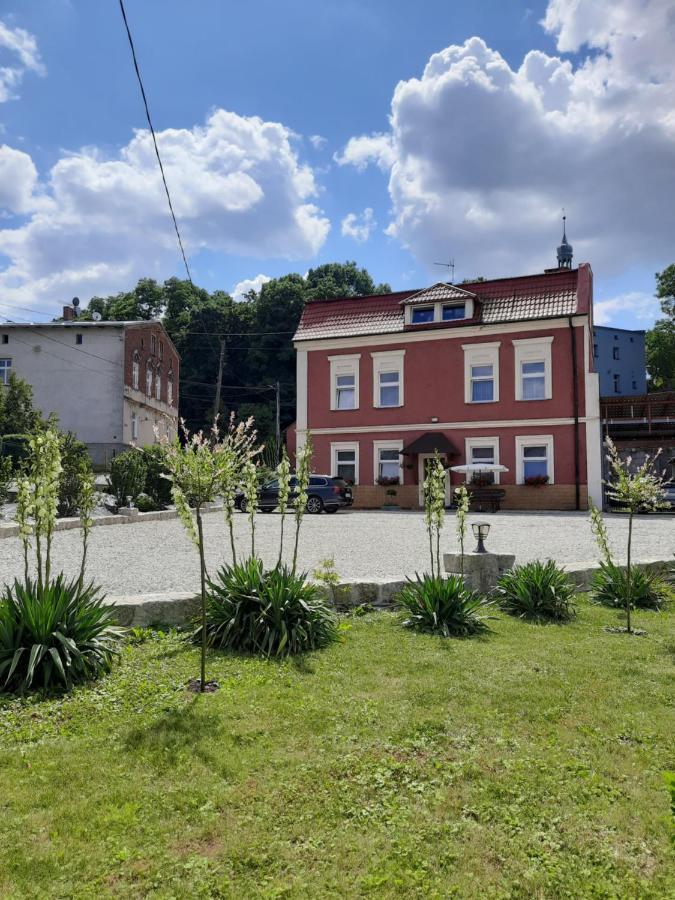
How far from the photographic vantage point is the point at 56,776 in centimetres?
329

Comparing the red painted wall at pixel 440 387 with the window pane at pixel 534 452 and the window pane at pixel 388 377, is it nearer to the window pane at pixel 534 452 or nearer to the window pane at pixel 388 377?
the window pane at pixel 388 377

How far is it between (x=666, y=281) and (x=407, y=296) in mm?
27565

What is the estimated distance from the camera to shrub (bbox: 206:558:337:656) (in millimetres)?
5395

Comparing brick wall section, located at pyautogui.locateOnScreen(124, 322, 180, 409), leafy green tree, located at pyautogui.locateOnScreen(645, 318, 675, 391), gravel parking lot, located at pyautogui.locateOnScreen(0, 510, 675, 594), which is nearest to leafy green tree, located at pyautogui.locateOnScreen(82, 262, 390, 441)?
brick wall section, located at pyautogui.locateOnScreen(124, 322, 180, 409)

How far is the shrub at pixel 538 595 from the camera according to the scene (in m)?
6.93

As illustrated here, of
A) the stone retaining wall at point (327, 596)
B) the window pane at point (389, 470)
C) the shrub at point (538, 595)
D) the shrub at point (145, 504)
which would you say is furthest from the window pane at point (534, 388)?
the shrub at point (538, 595)

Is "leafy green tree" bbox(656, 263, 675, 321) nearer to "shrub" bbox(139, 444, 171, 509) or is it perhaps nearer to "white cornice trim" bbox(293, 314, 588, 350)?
"white cornice trim" bbox(293, 314, 588, 350)

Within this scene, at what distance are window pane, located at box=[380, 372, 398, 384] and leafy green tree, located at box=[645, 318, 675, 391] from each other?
28.3 m

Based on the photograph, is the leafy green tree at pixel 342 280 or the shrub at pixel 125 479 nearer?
the shrub at pixel 125 479

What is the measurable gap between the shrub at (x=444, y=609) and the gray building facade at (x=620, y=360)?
5860 cm

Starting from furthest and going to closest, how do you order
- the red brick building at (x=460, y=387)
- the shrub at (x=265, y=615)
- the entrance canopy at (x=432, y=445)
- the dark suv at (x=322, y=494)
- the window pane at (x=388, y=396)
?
1. the window pane at (x=388, y=396)
2. the entrance canopy at (x=432, y=445)
3. the red brick building at (x=460, y=387)
4. the dark suv at (x=322, y=494)
5. the shrub at (x=265, y=615)

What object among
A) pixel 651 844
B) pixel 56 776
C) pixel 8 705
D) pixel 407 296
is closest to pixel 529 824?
pixel 651 844

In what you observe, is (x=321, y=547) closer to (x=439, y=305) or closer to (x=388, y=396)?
(x=388, y=396)

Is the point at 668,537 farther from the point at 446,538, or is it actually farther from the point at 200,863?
the point at 200,863
